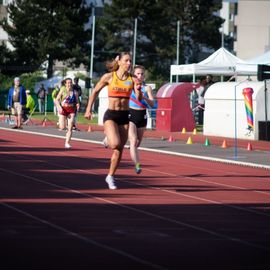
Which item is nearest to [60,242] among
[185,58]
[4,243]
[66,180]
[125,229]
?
[4,243]

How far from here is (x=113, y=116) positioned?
15172 mm

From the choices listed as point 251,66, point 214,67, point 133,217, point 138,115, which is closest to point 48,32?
point 214,67

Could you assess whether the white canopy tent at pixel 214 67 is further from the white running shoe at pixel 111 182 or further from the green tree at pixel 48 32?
the green tree at pixel 48 32

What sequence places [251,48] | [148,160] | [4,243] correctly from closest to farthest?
[4,243] < [148,160] < [251,48]

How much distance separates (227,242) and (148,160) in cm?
1237

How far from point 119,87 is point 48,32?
218 ft

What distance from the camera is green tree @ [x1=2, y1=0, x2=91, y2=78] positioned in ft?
263

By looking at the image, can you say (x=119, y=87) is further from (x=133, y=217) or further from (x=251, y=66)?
(x=251, y=66)

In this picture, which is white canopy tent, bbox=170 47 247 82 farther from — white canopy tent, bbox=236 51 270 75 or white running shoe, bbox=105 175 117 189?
white running shoe, bbox=105 175 117 189

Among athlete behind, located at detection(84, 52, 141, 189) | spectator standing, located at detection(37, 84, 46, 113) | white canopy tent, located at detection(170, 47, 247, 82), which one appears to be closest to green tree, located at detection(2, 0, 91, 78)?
spectator standing, located at detection(37, 84, 46, 113)

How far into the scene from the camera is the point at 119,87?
1525cm

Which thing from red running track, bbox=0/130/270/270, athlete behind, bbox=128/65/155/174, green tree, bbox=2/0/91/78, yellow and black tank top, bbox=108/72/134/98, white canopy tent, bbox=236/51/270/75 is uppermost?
green tree, bbox=2/0/91/78

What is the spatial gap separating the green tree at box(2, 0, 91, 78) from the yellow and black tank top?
6457 cm

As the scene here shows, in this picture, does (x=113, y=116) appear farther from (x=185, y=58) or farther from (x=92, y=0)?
(x=92, y=0)
